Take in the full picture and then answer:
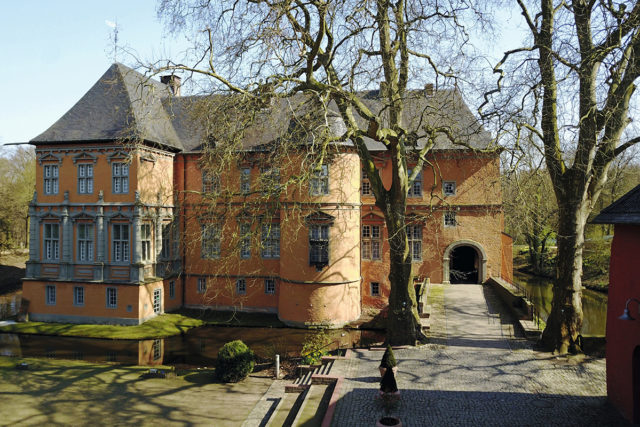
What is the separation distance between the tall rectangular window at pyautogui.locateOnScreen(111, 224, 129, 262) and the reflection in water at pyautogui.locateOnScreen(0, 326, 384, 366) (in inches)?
168

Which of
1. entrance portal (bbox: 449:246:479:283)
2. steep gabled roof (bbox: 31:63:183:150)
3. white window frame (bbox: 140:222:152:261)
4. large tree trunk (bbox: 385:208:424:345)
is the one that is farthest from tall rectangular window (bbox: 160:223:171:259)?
entrance portal (bbox: 449:246:479:283)

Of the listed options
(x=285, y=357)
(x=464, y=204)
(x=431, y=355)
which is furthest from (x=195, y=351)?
(x=464, y=204)

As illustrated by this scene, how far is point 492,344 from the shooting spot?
15594 millimetres

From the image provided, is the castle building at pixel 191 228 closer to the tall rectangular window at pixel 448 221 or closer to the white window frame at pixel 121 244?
the white window frame at pixel 121 244

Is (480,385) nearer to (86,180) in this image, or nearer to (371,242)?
(371,242)

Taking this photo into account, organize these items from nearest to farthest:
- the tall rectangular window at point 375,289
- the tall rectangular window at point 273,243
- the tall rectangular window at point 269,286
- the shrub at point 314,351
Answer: the shrub at point 314,351 → the tall rectangular window at point 273,243 → the tall rectangular window at point 269,286 → the tall rectangular window at point 375,289

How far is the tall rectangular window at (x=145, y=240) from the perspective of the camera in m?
23.9

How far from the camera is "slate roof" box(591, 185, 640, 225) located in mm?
9486

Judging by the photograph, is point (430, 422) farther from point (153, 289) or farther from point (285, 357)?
point (153, 289)

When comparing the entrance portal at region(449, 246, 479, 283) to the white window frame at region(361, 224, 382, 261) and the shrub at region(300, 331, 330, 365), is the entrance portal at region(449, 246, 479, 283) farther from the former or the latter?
the shrub at region(300, 331, 330, 365)

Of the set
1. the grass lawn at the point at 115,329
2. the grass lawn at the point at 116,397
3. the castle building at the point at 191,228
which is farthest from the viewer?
the castle building at the point at 191,228

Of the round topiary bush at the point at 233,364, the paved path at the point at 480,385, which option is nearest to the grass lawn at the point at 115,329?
the round topiary bush at the point at 233,364

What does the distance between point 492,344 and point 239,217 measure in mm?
9317

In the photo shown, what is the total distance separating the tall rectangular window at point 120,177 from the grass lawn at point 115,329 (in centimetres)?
679
